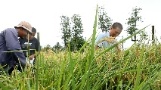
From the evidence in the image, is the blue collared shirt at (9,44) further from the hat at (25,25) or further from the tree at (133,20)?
the tree at (133,20)

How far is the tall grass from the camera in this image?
1542 mm

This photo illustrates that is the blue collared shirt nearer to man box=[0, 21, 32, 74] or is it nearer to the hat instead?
man box=[0, 21, 32, 74]

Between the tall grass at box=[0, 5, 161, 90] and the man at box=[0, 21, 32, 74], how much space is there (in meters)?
1.87

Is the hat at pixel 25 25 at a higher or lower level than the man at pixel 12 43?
higher

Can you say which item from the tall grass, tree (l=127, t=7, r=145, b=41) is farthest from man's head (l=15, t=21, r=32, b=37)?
tree (l=127, t=7, r=145, b=41)

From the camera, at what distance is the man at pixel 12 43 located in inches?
213

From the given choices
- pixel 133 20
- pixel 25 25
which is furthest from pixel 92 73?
pixel 133 20

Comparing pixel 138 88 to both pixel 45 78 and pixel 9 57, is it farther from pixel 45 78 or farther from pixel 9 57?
pixel 9 57

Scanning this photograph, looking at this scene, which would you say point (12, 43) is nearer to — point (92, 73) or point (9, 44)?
point (9, 44)

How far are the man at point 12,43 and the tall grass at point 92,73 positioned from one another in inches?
73.8

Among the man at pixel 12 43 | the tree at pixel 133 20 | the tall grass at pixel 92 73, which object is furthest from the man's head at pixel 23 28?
the tree at pixel 133 20

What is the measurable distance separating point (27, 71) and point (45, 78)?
A: 19 cm

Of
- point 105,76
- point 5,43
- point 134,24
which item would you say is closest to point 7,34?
point 5,43

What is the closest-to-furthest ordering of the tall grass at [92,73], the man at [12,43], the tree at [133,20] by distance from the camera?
the tall grass at [92,73] → the man at [12,43] → the tree at [133,20]
